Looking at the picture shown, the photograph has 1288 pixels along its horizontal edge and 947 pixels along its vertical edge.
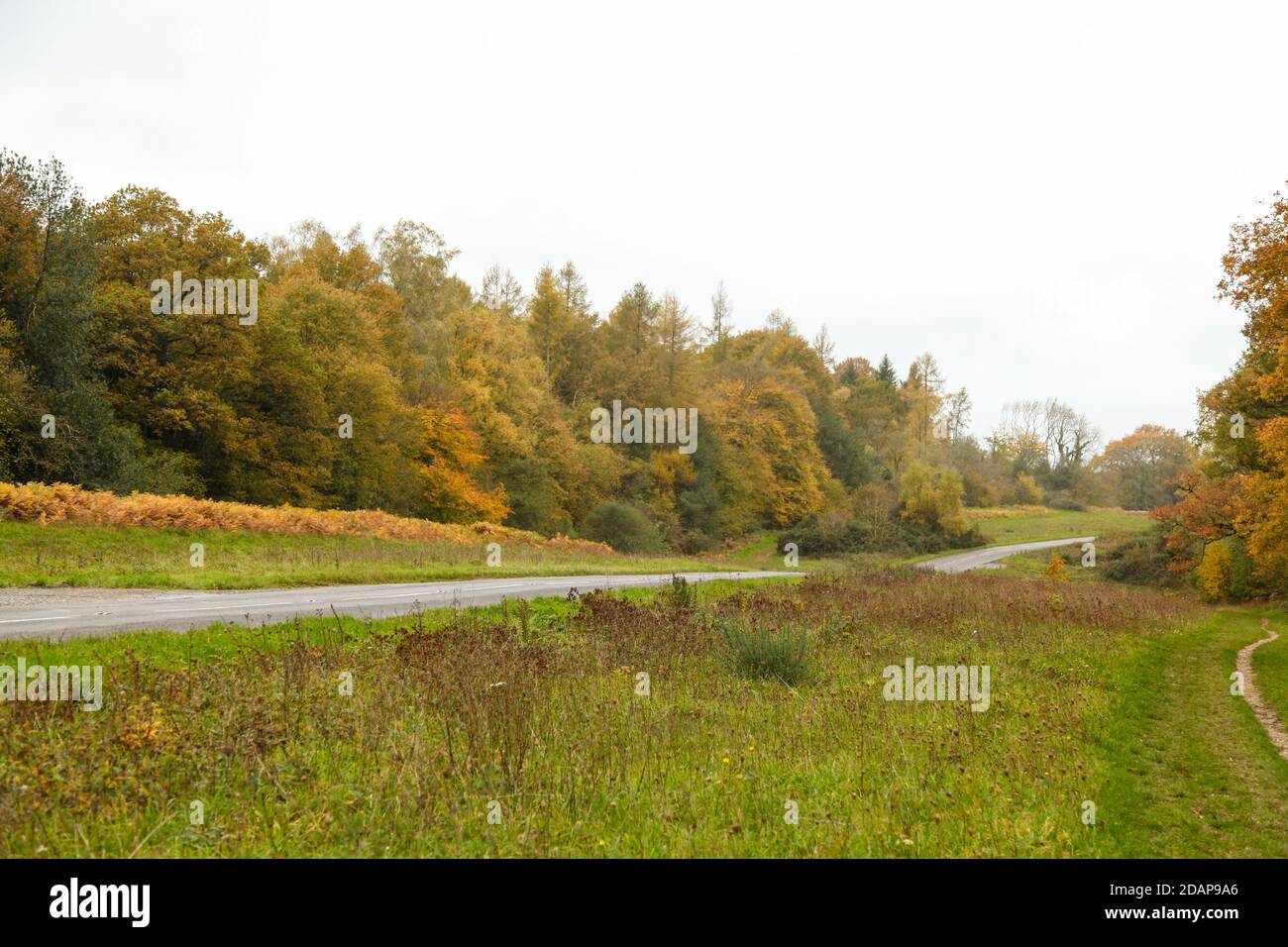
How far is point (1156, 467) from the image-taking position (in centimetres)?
8788

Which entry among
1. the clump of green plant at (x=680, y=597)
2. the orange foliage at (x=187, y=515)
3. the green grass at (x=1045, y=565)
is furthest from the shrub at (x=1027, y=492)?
the clump of green plant at (x=680, y=597)

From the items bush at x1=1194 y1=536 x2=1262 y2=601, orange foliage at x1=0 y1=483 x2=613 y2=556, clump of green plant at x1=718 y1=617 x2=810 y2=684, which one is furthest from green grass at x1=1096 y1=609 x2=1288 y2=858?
bush at x1=1194 y1=536 x2=1262 y2=601

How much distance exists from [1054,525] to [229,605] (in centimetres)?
7627

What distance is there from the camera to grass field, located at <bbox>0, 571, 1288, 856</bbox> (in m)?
5.30

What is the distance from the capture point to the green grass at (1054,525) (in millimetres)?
69375

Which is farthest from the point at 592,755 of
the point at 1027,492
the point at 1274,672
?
the point at 1027,492

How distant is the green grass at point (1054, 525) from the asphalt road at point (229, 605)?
5756cm

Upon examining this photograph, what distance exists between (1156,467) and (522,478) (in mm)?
74862

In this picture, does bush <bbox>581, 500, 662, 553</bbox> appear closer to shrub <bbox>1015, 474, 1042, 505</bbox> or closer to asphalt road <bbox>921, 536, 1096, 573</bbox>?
asphalt road <bbox>921, 536, 1096, 573</bbox>

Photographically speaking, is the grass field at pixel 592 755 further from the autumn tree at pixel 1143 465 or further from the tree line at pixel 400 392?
the autumn tree at pixel 1143 465

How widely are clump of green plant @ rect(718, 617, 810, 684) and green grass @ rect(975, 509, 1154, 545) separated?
197 ft

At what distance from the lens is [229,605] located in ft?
42.5
